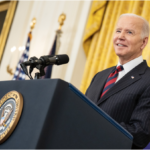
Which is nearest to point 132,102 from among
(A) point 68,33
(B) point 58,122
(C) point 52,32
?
(B) point 58,122

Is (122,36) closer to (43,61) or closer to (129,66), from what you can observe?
(129,66)

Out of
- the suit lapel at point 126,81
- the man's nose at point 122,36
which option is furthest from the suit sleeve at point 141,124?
the man's nose at point 122,36

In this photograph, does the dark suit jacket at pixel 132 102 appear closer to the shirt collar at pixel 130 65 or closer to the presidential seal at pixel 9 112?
the shirt collar at pixel 130 65

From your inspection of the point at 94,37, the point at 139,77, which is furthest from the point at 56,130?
the point at 94,37

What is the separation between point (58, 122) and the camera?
3.39ft

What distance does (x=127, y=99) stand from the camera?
1820 millimetres

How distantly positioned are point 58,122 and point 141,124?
2.44ft

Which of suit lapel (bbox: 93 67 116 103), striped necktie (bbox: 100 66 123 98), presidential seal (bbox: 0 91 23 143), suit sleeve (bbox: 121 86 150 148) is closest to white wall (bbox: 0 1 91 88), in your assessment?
suit lapel (bbox: 93 67 116 103)

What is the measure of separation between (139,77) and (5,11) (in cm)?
729

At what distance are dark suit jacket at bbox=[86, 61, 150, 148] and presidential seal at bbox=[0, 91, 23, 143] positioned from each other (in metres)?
0.72

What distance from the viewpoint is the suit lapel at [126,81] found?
1891 millimetres

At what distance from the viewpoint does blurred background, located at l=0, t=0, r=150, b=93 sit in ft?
17.2

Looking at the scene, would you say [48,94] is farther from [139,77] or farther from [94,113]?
[139,77]

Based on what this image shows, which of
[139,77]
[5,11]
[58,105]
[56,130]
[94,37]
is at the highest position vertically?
[5,11]
